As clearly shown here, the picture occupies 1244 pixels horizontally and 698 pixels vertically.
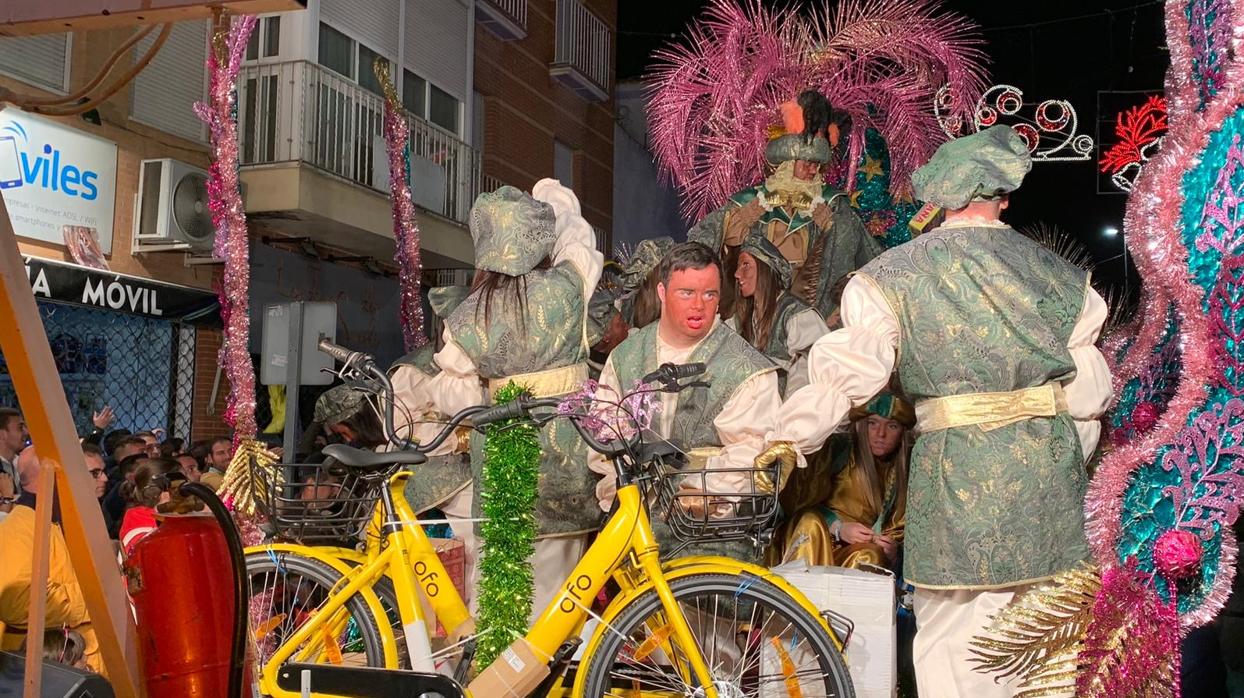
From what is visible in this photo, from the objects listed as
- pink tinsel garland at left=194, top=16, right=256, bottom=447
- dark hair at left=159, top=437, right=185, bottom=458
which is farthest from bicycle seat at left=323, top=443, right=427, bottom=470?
dark hair at left=159, top=437, right=185, bottom=458

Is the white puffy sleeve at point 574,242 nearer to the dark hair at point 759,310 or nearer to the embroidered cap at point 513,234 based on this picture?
the embroidered cap at point 513,234

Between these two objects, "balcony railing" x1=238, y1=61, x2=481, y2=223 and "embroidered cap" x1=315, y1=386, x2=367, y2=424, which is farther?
"balcony railing" x1=238, y1=61, x2=481, y2=223

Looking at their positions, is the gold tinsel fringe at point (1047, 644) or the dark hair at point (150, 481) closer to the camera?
the gold tinsel fringe at point (1047, 644)

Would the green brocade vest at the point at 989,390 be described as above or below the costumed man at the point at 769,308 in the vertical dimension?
below

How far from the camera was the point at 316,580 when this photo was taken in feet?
15.1

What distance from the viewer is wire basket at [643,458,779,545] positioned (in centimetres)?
381

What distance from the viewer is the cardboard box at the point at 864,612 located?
4.09 meters

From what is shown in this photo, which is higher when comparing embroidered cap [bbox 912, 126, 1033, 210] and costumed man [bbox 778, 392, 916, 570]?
embroidered cap [bbox 912, 126, 1033, 210]

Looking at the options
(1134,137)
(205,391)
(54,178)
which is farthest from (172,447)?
(1134,137)

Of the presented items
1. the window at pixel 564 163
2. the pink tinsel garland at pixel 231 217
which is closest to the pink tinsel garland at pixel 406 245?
the pink tinsel garland at pixel 231 217

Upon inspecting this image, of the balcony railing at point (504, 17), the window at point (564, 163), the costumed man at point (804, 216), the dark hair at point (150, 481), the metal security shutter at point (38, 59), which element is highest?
the balcony railing at point (504, 17)

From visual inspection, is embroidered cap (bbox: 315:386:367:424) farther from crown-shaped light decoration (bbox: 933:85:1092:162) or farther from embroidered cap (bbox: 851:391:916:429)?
crown-shaped light decoration (bbox: 933:85:1092:162)

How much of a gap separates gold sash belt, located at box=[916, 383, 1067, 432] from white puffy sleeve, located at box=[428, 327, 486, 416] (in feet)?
6.49

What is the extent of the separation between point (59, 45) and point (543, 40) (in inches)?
357
